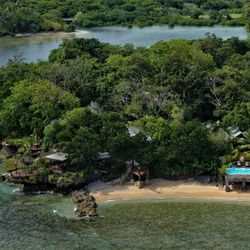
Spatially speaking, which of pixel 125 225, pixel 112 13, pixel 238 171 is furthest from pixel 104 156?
pixel 112 13

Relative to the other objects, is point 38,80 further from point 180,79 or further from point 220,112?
point 220,112

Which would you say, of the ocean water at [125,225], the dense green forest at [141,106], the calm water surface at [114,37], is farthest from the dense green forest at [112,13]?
the ocean water at [125,225]

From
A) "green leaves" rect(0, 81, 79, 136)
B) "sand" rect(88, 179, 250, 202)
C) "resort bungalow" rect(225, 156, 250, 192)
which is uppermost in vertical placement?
"green leaves" rect(0, 81, 79, 136)

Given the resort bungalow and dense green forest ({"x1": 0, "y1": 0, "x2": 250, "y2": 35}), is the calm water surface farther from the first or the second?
the resort bungalow

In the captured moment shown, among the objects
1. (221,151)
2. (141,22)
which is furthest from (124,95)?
(141,22)

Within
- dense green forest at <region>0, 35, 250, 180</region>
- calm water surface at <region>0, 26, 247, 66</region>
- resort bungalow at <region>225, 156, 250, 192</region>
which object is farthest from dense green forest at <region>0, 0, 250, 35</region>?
resort bungalow at <region>225, 156, 250, 192</region>

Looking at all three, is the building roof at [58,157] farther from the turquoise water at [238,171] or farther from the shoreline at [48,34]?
the shoreline at [48,34]
